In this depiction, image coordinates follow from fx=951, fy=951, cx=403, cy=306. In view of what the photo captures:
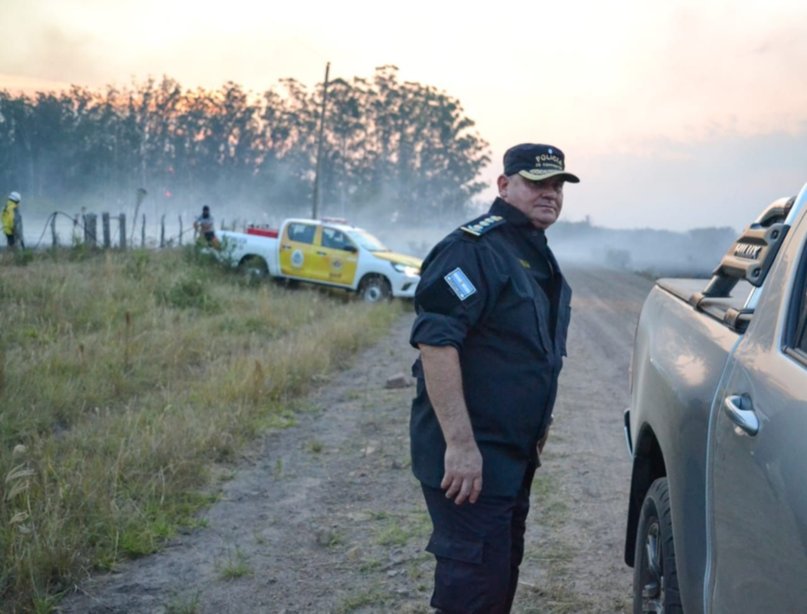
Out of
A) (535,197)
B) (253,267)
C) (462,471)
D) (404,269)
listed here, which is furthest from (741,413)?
(253,267)

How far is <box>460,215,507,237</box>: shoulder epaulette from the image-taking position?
2990mm

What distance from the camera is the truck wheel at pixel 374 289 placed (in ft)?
57.2

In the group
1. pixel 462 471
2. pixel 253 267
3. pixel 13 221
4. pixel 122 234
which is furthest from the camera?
pixel 122 234

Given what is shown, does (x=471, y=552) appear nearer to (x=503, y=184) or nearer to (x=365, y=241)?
(x=503, y=184)

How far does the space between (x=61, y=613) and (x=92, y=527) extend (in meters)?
0.72

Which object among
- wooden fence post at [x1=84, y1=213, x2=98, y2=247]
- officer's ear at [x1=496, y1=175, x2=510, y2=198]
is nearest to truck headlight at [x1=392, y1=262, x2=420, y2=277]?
wooden fence post at [x1=84, y1=213, x2=98, y2=247]

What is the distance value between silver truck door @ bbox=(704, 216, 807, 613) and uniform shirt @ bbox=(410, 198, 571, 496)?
0.66 meters

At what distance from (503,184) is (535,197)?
0.13 m

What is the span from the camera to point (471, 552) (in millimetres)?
2893

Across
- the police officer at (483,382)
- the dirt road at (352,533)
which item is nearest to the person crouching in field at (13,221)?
the dirt road at (352,533)

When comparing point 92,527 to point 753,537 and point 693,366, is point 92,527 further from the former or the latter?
point 753,537

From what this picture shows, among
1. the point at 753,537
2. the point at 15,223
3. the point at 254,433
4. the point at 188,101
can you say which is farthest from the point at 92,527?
the point at 188,101

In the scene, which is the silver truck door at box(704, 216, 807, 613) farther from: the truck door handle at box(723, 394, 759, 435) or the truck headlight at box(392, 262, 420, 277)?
the truck headlight at box(392, 262, 420, 277)

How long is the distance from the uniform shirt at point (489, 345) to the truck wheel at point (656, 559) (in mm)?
483
